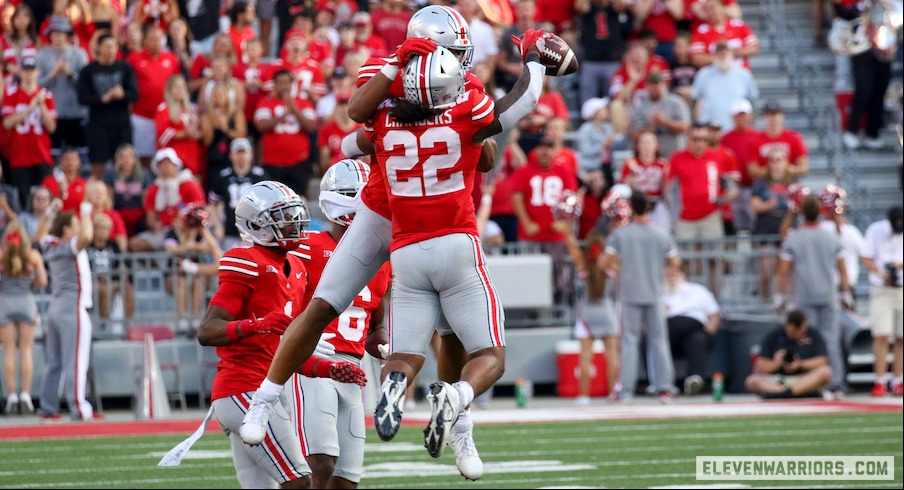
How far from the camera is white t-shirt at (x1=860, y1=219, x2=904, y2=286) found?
15.8 m

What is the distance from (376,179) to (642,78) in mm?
11614

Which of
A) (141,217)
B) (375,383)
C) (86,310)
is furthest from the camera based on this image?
(141,217)

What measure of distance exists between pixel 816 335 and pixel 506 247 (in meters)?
3.22

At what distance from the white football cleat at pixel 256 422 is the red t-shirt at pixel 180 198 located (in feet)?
29.5

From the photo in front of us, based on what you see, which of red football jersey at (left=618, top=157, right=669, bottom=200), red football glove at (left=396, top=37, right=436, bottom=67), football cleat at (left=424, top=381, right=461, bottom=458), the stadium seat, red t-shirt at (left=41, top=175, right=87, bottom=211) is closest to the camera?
football cleat at (left=424, top=381, right=461, bottom=458)

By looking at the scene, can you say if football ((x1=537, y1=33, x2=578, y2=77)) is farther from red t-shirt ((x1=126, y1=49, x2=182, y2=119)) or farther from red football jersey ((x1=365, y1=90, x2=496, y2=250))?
red t-shirt ((x1=126, y1=49, x2=182, y2=119))

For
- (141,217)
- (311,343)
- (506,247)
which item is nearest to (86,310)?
(141,217)

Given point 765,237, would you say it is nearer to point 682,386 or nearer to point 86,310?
point 682,386

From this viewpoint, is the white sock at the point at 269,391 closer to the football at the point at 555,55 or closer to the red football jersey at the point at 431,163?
the red football jersey at the point at 431,163

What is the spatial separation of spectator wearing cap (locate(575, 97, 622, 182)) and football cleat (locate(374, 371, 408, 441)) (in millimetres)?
11211

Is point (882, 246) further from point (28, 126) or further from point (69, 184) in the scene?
point (28, 126)

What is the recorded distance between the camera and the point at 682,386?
1664 cm

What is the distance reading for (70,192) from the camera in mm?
15508

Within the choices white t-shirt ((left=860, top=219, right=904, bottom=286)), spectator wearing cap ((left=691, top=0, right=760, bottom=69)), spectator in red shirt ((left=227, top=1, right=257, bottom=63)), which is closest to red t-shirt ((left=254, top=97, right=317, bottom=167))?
spectator in red shirt ((left=227, top=1, right=257, bottom=63))
